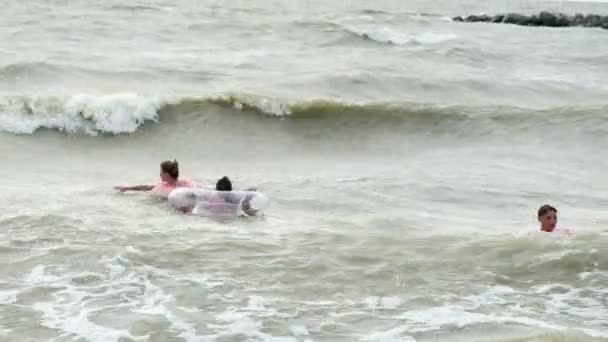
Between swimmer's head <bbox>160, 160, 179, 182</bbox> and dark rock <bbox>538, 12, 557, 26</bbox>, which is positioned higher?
dark rock <bbox>538, 12, 557, 26</bbox>

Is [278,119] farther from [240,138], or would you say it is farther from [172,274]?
[172,274]

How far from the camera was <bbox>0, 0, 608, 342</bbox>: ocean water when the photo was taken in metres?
6.85

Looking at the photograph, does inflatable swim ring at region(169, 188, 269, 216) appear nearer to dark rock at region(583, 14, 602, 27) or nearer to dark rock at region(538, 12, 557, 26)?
dark rock at region(583, 14, 602, 27)

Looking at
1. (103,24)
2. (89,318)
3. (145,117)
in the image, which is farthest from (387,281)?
(103,24)

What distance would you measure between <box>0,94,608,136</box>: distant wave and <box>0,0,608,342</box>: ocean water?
0.17ft

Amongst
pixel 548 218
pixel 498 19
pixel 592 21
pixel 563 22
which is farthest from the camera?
pixel 498 19

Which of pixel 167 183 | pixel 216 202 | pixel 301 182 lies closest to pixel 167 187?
pixel 167 183

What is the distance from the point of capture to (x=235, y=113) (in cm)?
1784

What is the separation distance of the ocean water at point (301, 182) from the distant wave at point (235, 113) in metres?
0.05

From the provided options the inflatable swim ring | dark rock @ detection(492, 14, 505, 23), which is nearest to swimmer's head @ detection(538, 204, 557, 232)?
the inflatable swim ring

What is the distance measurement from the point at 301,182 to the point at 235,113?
569cm

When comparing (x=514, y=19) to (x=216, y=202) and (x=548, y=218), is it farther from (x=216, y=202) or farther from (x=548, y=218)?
(x=216, y=202)

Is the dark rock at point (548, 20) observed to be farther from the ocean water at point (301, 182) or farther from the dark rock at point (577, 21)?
the ocean water at point (301, 182)

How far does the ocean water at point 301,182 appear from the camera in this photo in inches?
270
